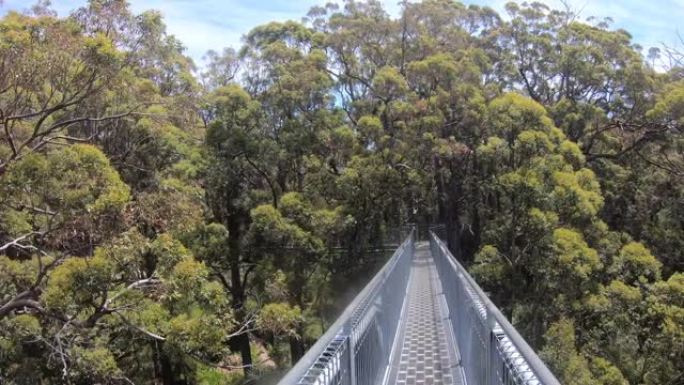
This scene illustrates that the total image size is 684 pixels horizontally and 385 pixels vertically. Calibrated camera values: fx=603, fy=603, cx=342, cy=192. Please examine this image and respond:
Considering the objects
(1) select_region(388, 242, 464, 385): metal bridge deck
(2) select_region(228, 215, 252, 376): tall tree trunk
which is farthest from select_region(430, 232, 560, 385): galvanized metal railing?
(2) select_region(228, 215, 252, 376): tall tree trunk

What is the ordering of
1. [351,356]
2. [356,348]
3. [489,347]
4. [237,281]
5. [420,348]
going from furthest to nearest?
[237,281] → [420,348] → [356,348] → [489,347] → [351,356]

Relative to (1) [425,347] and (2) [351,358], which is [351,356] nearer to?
(2) [351,358]

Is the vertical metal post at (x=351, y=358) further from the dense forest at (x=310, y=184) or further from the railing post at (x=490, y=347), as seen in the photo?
the dense forest at (x=310, y=184)

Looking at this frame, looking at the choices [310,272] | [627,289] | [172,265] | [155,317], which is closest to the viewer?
[172,265]

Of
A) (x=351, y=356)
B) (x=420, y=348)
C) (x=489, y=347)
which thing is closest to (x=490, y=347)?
A: (x=489, y=347)

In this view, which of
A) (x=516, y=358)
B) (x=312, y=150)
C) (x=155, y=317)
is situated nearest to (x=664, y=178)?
(x=312, y=150)

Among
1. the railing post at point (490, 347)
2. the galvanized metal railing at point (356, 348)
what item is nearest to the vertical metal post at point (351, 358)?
the galvanized metal railing at point (356, 348)

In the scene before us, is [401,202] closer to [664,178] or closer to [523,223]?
[523,223]
